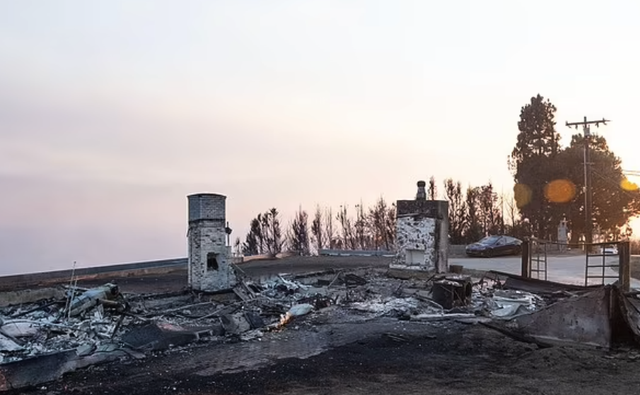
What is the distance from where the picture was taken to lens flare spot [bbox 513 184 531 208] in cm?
3894

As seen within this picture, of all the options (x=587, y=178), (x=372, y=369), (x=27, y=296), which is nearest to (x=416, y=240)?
(x=372, y=369)

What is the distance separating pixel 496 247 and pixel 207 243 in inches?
854

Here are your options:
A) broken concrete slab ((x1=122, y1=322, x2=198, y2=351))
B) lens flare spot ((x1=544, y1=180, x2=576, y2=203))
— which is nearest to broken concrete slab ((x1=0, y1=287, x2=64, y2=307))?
broken concrete slab ((x1=122, y1=322, x2=198, y2=351))

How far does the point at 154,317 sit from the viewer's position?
38.8 feet

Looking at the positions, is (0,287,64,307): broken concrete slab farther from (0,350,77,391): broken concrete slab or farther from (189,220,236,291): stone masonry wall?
(0,350,77,391): broken concrete slab

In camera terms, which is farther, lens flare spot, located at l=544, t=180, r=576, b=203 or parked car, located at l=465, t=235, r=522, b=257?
lens flare spot, located at l=544, t=180, r=576, b=203

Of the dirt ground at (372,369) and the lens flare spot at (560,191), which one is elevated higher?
the lens flare spot at (560,191)

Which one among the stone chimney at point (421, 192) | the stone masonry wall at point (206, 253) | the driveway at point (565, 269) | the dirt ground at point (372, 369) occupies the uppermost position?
the stone chimney at point (421, 192)

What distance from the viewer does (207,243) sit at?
45.4 feet

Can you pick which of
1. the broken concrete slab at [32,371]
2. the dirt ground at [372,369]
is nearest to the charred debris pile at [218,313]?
the broken concrete slab at [32,371]

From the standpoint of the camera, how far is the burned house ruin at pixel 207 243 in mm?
13797

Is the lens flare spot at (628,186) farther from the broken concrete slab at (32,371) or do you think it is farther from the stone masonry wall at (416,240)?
the broken concrete slab at (32,371)

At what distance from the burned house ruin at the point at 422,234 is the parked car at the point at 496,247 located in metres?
14.8

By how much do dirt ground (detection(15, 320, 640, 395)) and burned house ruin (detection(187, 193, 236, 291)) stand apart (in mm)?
4006
